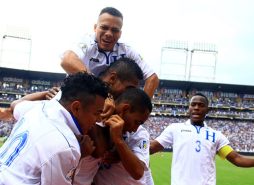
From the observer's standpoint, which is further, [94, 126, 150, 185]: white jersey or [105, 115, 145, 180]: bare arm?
[94, 126, 150, 185]: white jersey

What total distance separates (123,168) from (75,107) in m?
0.97

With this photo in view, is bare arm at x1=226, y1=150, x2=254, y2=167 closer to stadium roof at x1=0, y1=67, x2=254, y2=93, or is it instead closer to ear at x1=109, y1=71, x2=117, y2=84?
ear at x1=109, y1=71, x2=117, y2=84

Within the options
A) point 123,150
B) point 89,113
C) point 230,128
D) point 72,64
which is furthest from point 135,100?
point 230,128

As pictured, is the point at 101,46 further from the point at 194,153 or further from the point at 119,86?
the point at 194,153

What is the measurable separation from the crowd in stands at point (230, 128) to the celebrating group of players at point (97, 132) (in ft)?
91.7

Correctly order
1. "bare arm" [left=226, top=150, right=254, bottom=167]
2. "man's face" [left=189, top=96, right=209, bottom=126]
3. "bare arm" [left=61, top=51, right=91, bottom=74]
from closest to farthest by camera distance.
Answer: "bare arm" [left=61, top=51, right=91, bottom=74] → "bare arm" [left=226, top=150, right=254, bottom=167] → "man's face" [left=189, top=96, right=209, bottom=126]

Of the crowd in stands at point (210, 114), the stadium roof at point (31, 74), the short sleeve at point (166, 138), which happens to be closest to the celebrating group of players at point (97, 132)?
the short sleeve at point (166, 138)

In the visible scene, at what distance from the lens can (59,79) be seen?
41.0 metres

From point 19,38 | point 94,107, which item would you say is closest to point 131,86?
point 94,107

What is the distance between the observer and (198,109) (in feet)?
15.4

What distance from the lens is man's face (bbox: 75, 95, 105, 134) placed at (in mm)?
1989

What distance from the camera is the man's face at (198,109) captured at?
4691mm

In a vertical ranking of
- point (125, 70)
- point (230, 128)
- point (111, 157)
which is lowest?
point (230, 128)

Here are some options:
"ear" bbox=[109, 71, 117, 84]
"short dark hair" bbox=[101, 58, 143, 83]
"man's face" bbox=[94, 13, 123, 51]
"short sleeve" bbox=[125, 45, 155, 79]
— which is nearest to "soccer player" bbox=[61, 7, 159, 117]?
"man's face" bbox=[94, 13, 123, 51]
